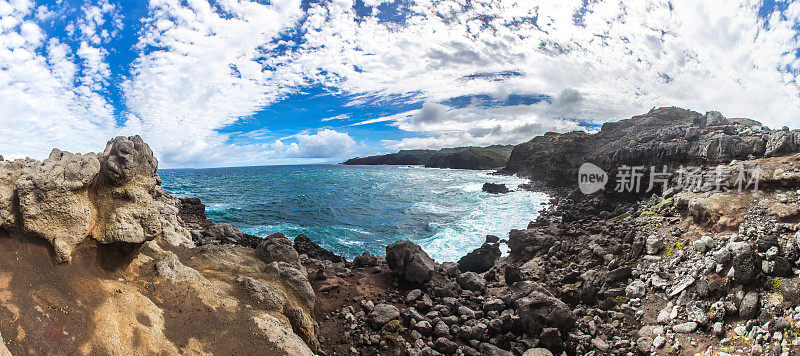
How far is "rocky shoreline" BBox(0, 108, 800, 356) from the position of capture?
6828 millimetres

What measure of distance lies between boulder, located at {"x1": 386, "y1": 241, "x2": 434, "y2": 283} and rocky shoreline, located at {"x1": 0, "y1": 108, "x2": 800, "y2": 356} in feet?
0.30

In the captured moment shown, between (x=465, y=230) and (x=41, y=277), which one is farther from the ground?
(x=41, y=277)

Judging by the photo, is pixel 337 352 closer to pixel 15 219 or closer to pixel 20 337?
pixel 20 337

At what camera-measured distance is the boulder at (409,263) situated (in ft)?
48.5

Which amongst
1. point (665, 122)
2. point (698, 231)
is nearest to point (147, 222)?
point (698, 231)

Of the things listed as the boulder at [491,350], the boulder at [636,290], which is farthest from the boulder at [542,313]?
the boulder at [636,290]

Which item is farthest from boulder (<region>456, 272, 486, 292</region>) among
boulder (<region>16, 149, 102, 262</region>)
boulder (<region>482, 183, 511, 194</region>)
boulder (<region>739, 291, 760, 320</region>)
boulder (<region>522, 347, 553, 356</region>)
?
boulder (<region>482, 183, 511, 194</region>)

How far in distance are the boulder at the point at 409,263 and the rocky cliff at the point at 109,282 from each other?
596cm

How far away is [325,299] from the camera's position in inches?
495

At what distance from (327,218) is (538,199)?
31.9 meters

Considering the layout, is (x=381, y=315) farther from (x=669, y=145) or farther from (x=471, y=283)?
(x=669, y=145)

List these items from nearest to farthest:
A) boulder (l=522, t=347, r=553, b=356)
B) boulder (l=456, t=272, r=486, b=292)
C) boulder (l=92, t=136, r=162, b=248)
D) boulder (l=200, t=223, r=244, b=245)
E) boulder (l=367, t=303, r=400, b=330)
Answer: boulder (l=92, t=136, r=162, b=248)
boulder (l=522, t=347, r=553, b=356)
boulder (l=367, t=303, r=400, b=330)
boulder (l=456, t=272, r=486, b=292)
boulder (l=200, t=223, r=244, b=245)

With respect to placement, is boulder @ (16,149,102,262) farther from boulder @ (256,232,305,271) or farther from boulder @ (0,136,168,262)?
boulder @ (256,232,305,271)

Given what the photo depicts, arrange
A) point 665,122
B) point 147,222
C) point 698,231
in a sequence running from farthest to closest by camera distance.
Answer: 1. point 665,122
2. point 698,231
3. point 147,222
